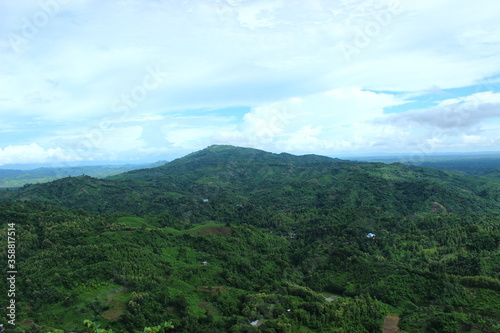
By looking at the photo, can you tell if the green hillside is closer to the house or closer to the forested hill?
the house

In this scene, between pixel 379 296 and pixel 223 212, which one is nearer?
pixel 379 296

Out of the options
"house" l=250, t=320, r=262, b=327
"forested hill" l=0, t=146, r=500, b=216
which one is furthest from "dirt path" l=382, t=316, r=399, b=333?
"forested hill" l=0, t=146, r=500, b=216

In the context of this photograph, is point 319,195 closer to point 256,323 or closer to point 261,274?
point 261,274

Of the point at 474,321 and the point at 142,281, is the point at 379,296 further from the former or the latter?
the point at 142,281

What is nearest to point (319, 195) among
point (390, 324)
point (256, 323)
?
point (390, 324)

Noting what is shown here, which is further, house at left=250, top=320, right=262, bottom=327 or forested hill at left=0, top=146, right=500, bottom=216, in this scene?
forested hill at left=0, top=146, right=500, bottom=216

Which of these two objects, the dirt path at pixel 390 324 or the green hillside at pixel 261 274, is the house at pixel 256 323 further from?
the dirt path at pixel 390 324

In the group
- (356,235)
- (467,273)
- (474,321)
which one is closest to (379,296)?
(474,321)

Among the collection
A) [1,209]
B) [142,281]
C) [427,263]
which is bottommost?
[427,263]
